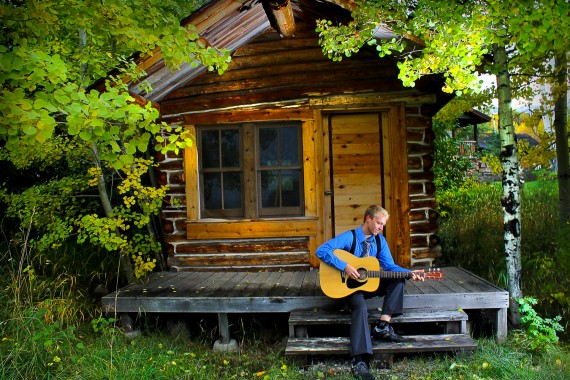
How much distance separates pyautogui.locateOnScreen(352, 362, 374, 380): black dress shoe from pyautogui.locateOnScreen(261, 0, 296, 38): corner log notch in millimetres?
3863

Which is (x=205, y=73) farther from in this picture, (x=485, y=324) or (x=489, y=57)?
(x=485, y=324)

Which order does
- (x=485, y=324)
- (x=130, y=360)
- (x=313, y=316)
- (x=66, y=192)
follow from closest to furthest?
(x=130, y=360)
(x=313, y=316)
(x=485, y=324)
(x=66, y=192)

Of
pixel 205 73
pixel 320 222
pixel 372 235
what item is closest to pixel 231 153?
pixel 205 73

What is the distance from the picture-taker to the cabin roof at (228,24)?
516 cm

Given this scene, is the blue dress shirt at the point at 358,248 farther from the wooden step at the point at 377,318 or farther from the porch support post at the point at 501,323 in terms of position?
the porch support post at the point at 501,323

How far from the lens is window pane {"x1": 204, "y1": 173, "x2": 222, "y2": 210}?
6.58m

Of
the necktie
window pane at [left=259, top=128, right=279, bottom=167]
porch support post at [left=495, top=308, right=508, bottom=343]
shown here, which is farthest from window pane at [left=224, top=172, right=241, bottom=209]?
porch support post at [left=495, top=308, right=508, bottom=343]

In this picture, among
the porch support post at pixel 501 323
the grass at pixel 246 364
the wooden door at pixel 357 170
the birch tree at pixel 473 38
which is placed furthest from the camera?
the wooden door at pixel 357 170

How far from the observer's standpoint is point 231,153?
6.55 metres

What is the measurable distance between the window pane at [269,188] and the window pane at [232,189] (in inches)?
13.8

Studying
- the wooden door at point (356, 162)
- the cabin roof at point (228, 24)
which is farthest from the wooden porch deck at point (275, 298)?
the cabin roof at point (228, 24)

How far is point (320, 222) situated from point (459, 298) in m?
2.16

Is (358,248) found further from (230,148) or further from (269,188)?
(230,148)

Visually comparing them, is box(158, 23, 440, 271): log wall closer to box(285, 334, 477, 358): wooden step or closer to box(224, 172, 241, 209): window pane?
A: box(224, 172, 241, 209): window pane
